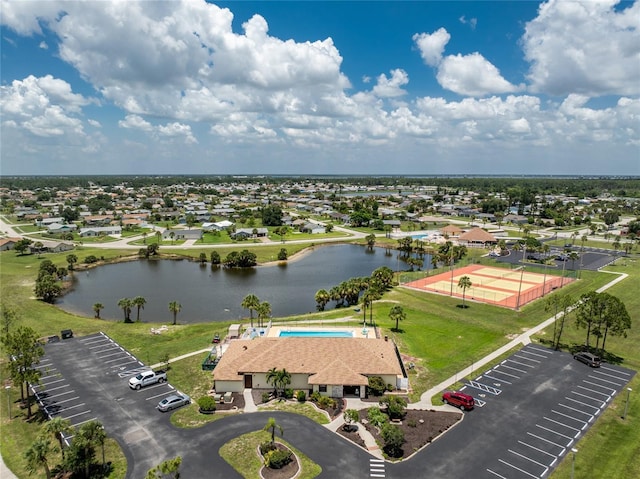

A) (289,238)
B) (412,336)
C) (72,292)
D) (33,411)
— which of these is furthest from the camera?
(289,238)

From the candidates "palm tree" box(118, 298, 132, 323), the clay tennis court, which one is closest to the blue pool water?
"palm tree" box(118, 298, 132, 323)

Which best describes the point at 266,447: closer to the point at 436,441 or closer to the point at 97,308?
the point at 436,441

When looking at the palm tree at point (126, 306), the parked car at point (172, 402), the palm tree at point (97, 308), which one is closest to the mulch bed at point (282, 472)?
the parked car at point (172, 402)

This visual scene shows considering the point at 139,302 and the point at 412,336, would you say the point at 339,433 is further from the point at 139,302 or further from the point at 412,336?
the point at 139,302

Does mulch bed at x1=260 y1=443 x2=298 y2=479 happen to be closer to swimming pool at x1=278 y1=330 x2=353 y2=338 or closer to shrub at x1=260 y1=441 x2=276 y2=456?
shrub at x1=260 y1=441 x2=276 y2=456

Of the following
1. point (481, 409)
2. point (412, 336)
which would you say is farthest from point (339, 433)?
point (412, 336)

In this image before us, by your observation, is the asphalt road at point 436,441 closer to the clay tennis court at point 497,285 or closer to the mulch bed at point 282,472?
the mulch bed at point 282,472

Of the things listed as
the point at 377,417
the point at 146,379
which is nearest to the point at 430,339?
the point at 377,417
